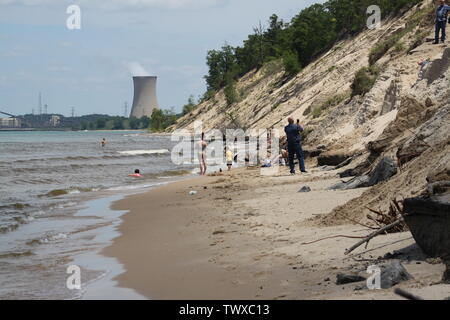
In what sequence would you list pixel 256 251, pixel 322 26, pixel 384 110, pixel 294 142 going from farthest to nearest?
pixel 322 26
pixel 384 110
pixel 294 142
pixel 256 251

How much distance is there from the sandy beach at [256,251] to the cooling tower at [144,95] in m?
140

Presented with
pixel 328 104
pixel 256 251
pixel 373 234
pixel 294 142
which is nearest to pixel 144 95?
pixel 328 104

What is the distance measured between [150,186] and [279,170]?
4.21m

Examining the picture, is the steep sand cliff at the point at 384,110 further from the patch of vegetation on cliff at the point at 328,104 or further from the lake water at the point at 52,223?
the lake water at the point at 52,223

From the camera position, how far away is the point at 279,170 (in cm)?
2225

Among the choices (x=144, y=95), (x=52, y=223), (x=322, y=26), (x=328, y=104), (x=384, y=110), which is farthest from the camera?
(x=144, y=95)

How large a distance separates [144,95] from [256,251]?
490 feet

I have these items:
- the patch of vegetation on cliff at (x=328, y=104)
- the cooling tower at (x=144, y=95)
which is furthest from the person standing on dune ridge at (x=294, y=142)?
the cooling tower at (x=144, y=95)

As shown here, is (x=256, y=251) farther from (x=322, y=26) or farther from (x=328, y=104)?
(x=322, y=26)

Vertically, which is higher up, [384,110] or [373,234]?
[384,110]

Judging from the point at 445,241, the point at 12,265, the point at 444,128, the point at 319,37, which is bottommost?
the point at 12,265

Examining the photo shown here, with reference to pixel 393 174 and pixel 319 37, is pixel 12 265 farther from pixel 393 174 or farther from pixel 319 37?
pixel 319 37

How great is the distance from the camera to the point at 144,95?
157000 mm

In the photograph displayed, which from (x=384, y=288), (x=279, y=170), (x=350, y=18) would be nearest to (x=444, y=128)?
(x=384, y=288)
